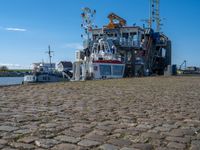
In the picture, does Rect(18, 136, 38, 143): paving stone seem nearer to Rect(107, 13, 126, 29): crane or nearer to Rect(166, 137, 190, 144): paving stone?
Rect(166, 137, 190, 144): paving stone

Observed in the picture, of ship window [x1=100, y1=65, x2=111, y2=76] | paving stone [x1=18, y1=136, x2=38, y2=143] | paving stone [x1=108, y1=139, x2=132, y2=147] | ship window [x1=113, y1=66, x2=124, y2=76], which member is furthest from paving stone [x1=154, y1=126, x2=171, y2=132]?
ship window [x1=113, y1=66, x2=124, y2=76]

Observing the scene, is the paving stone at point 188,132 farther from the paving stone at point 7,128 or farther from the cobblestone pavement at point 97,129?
the paving stone at point 7,128

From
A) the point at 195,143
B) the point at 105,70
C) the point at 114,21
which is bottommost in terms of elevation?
the point at 195,143

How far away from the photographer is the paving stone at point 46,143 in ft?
11.7

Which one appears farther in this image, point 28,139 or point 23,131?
point 23,131

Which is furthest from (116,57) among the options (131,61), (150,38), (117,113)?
(117,113)

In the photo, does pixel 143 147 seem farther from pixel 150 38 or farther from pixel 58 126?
pixel 150 38

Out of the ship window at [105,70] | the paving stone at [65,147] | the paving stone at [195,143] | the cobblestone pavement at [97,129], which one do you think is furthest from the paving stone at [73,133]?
the ship window at [105,70]

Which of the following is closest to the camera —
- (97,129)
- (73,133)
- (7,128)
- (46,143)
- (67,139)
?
(46,143)

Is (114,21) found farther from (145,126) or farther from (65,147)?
(65,147)

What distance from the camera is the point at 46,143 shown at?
3652 mm

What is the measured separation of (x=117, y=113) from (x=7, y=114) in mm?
2143

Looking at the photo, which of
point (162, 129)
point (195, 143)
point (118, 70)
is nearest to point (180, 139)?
point (195, 143)

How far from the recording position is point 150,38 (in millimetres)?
43406
